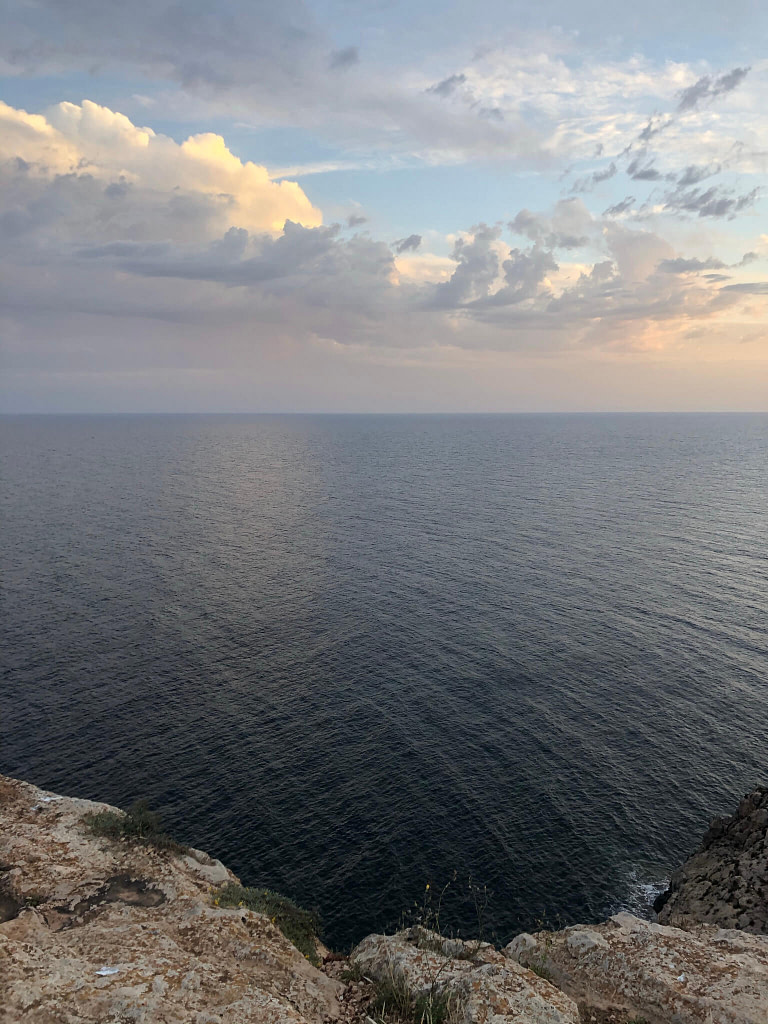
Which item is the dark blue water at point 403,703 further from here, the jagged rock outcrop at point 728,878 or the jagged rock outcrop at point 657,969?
the jagged rock outcrop at point 657,969

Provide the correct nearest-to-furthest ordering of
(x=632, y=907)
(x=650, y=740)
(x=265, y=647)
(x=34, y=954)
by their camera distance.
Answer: (x=34, y=954) → (x=632, y=907) → (x=650, y=740) → (x=265, y=647)

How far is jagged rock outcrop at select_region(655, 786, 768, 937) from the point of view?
38.1 metres

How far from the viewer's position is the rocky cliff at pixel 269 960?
2475cm

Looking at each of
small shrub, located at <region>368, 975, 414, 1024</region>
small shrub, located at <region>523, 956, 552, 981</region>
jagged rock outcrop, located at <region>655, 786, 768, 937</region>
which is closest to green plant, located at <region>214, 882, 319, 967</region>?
small shrub, located at <region>368, 975, 414, 1024</region>

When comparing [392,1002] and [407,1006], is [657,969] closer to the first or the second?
[407,1006]

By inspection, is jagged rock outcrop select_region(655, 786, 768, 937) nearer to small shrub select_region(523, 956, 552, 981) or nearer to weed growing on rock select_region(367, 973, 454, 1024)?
small shrub select_region(523, 956, 552, 981)

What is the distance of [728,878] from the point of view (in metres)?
41.2

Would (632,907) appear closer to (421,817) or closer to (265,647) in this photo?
(421,817)

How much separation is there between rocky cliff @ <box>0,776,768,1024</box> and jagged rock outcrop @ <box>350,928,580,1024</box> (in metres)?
0.10

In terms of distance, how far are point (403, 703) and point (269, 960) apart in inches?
1617

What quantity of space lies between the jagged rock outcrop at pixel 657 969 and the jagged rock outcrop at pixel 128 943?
13031 mm

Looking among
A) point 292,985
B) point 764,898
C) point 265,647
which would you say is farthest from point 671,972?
point 265,647

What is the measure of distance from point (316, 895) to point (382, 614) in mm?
49539

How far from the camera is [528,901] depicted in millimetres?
45531
